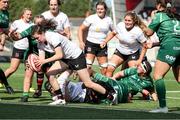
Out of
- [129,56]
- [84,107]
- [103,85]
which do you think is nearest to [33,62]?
[103,85]

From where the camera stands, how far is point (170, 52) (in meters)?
13.2

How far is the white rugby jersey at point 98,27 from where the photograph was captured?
1738 cm

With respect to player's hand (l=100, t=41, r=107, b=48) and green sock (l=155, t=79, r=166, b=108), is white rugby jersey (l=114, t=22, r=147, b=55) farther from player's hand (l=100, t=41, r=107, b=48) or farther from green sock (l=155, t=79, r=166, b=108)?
green sock (l=155, t=79, r=166, b=108)

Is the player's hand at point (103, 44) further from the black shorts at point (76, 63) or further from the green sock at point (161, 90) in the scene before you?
the green sock at point (161, 90)

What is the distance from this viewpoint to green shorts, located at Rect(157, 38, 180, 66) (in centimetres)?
1320

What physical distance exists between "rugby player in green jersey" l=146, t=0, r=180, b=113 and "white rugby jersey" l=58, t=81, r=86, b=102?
203cm

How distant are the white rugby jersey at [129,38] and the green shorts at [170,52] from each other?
116 inches

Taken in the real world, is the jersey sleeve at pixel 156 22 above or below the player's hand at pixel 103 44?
above

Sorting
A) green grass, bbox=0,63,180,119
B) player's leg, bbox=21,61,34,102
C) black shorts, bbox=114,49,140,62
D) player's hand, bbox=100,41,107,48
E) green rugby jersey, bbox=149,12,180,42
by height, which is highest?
green rugby jersey, bbox=149,12,180,42

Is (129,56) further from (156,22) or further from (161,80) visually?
(161,80)

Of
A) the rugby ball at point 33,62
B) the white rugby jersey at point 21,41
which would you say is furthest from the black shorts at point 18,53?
the rugby ball at point 33,62

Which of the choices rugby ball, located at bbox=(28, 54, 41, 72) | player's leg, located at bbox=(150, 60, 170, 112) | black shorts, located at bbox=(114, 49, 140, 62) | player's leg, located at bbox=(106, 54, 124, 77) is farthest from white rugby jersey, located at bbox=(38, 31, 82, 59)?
player's leg, located at bbox=(106, 54, 124, 77)

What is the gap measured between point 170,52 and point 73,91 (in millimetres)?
2425

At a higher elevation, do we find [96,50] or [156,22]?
[156,22]
